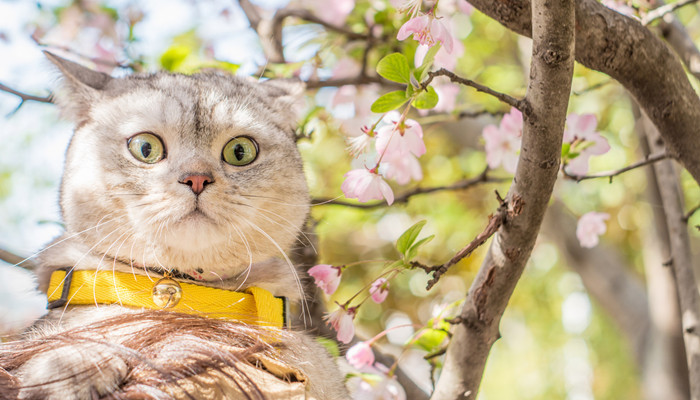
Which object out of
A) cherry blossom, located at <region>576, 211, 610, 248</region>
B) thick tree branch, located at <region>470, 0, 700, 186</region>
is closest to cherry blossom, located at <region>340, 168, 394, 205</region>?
thick tree branch, located at <region>470, 0, 700, 186</region>

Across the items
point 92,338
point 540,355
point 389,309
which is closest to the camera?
point 92,338

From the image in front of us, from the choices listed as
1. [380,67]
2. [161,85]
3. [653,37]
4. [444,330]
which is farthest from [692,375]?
[161,85]

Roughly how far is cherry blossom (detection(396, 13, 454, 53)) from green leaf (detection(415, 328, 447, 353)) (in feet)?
2.41

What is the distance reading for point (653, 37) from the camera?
114 cm

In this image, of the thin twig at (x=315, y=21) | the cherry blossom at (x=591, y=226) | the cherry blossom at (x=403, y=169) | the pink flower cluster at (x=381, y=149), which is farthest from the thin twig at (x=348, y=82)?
the cherry blossom at (x=591, y=226)

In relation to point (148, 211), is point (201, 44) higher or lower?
higher

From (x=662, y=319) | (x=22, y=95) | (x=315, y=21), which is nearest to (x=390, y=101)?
(x=315, y=21)

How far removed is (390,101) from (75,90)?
0.79 metres

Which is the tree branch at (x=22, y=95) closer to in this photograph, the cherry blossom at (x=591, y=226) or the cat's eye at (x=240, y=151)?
the cat's eye at (x=240, y=151)

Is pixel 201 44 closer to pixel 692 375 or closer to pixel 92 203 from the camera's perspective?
pixel 92 203

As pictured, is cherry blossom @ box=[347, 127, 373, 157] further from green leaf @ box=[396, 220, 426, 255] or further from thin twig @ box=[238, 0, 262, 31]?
thin twig @ box=[238, 0, 262, 31]

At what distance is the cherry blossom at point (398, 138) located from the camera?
4.08 ft

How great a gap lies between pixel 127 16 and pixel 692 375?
240 centimetres

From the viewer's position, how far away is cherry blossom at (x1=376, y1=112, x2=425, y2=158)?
1244 millimetres
